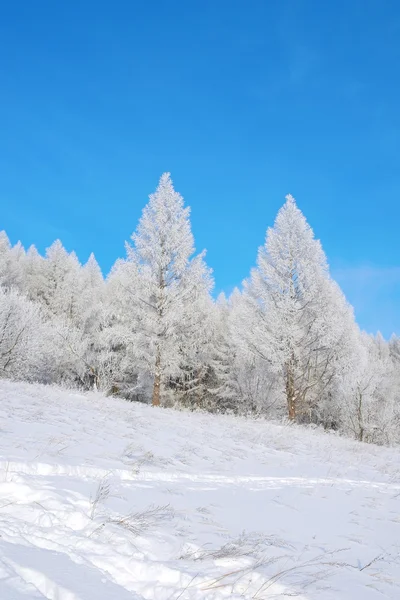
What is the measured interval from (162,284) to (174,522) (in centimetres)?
1546

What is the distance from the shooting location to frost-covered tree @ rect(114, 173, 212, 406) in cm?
1755

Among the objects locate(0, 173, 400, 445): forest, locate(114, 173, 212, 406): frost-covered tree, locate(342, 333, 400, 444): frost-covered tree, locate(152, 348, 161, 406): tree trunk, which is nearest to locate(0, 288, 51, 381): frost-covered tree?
locate(0, 173, 400, 445): forest

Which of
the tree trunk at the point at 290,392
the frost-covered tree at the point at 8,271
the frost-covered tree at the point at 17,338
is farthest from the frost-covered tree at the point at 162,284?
the frost-covered tree at the point at 8,271

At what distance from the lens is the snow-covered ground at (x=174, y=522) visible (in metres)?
1.84

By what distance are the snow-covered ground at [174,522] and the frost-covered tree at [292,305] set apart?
9.61 metres

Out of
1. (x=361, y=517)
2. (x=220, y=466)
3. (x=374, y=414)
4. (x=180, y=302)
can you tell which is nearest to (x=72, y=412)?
(x=220, y=466)

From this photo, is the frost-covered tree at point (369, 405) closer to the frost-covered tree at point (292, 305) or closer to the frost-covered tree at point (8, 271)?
the frost-covered tree at point (292, 305)

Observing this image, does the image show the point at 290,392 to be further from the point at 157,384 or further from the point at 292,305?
the point at 157,384

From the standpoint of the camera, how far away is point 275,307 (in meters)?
16.7

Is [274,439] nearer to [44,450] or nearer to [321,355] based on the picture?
[44,450]

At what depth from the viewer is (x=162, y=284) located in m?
→ 18.0

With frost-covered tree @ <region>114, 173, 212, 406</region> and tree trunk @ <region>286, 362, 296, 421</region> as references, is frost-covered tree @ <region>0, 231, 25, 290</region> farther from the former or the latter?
tree trunk @ <region>286, 362, 296, 421</region>

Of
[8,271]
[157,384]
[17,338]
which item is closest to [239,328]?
[157,384]

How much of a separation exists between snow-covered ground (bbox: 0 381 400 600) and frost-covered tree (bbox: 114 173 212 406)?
10.8 meters
